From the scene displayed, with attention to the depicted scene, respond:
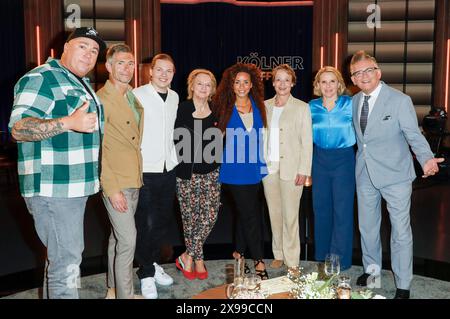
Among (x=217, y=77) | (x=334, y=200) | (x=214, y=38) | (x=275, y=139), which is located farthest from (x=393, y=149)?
(x=214, y=38)

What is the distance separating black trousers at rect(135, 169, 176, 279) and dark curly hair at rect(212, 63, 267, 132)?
0.51 metres

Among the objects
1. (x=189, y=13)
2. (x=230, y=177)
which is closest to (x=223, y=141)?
(x=230, y=177)

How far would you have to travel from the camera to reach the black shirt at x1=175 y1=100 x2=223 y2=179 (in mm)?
3223

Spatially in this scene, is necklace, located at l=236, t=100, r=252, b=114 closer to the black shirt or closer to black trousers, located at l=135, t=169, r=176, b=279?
the black shirt

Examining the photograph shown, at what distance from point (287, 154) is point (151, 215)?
40.4 inches

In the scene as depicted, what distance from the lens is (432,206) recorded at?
5809 millimetres

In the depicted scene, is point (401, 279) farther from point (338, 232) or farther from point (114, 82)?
point (114, 82)

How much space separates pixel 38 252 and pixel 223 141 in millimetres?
1993

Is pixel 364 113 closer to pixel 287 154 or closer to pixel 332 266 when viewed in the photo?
pixel 287 154

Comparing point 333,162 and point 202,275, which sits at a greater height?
point 333,162

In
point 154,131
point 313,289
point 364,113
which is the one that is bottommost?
point 313,289

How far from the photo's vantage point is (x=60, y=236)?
6.91 ft

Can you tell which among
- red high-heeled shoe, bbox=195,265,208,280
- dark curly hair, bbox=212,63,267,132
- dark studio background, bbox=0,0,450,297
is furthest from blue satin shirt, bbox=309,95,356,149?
red high-heeled shoe, bbox=195,265,208,280

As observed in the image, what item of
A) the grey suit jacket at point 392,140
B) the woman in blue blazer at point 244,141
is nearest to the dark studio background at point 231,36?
the woman in blue blazer at point 244,141
